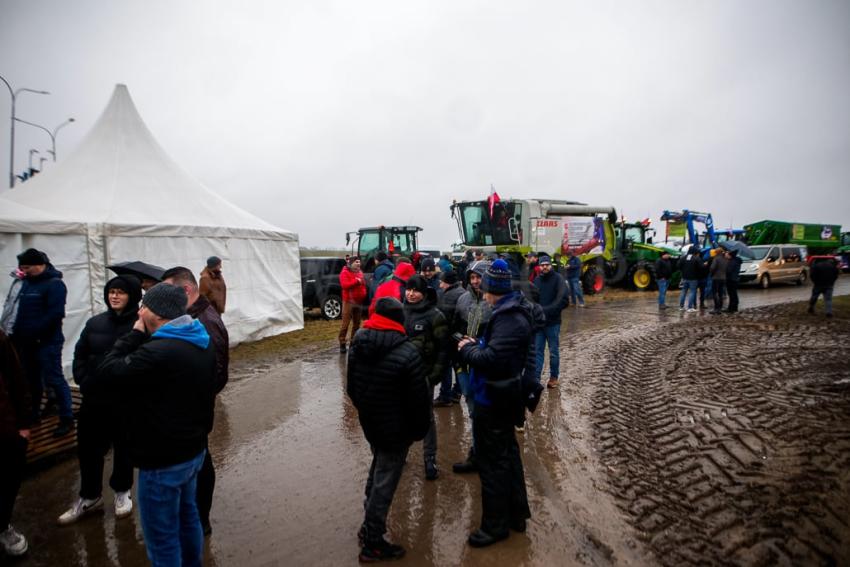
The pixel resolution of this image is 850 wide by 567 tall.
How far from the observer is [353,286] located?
298 inches

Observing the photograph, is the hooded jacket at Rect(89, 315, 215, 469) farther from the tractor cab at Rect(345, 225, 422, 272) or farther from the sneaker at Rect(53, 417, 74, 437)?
the tractor cab at Rect(345, 225, 422, 272)

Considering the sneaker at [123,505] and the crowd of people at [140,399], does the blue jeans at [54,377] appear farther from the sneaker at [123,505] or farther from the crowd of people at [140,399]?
the sneaker at [123,505]

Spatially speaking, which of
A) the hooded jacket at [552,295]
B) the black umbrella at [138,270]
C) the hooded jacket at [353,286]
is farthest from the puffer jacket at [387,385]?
the hooded jacket at [353,286]

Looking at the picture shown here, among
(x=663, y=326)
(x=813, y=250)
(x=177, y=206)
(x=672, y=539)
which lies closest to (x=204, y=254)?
(x=177, y=206)

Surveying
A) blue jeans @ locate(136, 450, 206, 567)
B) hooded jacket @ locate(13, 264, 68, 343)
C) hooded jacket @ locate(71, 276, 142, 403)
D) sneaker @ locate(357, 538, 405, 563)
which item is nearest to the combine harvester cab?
hooded jacket @ locate(13, 264, 68, 343)

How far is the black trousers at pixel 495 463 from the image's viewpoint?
289 cm

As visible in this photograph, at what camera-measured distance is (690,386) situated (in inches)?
229

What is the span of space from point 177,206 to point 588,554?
344 inches

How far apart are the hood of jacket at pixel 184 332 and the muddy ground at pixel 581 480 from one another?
5.29ft

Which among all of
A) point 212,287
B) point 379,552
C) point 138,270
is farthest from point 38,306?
point 379,552

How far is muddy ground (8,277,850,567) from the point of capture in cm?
285

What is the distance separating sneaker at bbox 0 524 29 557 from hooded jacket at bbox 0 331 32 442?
68 centimetres

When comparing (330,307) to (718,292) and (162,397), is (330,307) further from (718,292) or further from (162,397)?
(718,292)

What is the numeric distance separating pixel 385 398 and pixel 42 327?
3905 millimetres
